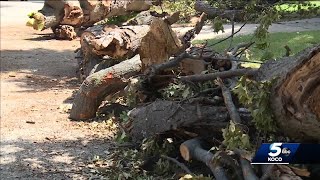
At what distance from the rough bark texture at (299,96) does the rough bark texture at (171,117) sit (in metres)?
0.67

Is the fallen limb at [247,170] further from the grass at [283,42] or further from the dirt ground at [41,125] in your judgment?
the grass at [283,42]

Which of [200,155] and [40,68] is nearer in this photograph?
[200,155]

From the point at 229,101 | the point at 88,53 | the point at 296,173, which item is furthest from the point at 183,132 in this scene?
the point at 88,53

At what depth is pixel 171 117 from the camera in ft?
16.6

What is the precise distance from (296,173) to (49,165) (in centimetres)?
287

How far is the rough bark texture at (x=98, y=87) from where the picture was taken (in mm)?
7250

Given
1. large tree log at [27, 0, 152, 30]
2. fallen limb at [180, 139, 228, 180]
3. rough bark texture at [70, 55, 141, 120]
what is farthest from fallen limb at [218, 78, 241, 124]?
large tree log at [27, 0, 152, 30]

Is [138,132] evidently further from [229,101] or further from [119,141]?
[229,101]

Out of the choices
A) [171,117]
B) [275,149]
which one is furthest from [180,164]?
[275,149]

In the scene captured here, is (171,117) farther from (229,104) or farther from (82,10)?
(82,10)

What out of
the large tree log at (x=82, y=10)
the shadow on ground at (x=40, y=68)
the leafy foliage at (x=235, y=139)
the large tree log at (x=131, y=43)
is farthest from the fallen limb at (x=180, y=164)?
the large tree log at (x=82, y=10)

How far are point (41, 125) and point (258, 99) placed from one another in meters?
3.92

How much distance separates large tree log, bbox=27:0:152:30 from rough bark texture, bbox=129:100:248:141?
8.68m

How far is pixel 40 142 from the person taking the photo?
6453 millimetres
